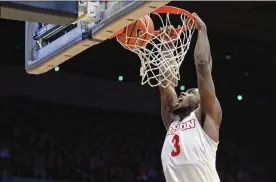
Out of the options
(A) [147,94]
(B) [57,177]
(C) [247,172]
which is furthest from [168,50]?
A: (C) [247,172]

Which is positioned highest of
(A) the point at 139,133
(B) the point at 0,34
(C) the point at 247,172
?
(B) the point at 0,34

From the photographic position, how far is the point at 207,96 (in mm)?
3814

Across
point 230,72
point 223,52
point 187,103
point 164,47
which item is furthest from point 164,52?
point 230,72

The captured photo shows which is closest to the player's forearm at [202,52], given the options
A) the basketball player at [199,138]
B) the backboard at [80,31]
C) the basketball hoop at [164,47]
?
the basketball player at [199,138]

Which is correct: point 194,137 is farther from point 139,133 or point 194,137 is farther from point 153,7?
point 139,133

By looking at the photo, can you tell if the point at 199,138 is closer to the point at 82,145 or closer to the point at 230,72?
the point at 82,145

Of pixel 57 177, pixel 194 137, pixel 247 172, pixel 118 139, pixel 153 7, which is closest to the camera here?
pixel 153 7

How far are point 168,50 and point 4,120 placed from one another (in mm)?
5812

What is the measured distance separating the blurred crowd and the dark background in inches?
0.9

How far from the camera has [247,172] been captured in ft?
35.8

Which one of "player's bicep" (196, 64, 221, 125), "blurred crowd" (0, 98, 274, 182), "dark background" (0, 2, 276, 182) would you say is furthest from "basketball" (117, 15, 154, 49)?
"blurred crowd" (0, 98, 274, 182)

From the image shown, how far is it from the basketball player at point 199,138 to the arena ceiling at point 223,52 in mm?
4941

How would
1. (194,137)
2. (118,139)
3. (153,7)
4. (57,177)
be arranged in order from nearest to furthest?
(153,7) → (194,137) → (57,177) → (118,139)

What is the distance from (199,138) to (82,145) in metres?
6.14
